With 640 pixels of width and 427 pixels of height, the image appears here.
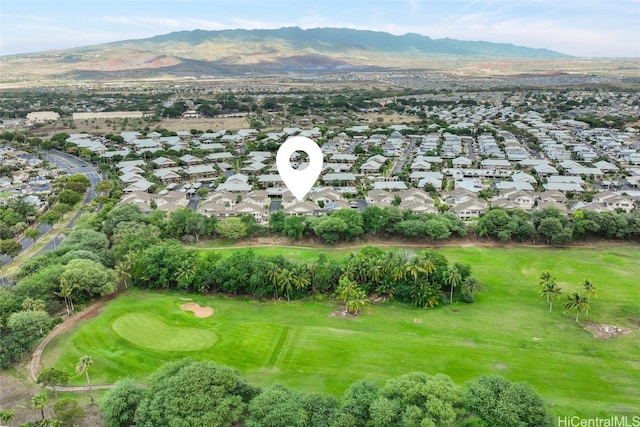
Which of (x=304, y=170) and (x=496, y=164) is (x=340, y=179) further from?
(x=496, y=164)

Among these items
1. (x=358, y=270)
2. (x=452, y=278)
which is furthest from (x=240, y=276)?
(x=452, y=278)

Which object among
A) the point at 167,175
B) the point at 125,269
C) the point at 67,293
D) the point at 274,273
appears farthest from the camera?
the point at 167,175

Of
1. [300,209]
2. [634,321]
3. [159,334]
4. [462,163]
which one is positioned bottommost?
[159,334]

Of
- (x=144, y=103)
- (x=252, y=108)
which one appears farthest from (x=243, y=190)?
(x=144, y=103)

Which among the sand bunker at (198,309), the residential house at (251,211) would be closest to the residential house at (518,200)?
the residential house at (251,211)

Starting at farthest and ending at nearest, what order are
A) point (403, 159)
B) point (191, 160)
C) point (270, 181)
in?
point (403, 159) < point (191, 160) < point (270, 181)

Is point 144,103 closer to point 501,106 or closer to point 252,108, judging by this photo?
point 252,108

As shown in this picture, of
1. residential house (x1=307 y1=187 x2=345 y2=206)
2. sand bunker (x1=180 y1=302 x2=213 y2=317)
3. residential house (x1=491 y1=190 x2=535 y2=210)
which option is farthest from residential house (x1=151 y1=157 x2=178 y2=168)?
residential house (x1=491 y1=190 x2=535 y2=210)
